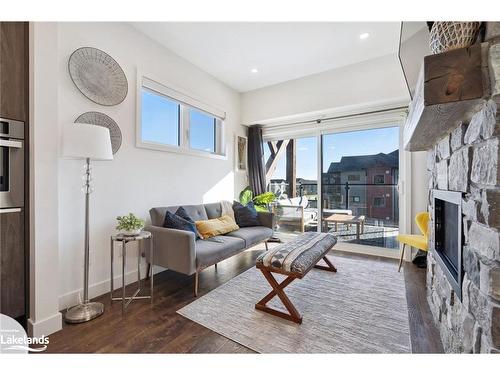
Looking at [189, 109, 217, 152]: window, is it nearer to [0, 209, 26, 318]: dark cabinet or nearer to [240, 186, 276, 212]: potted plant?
[240, 186, 276, 212]: potted plant

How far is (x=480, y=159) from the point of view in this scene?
101 centimetres

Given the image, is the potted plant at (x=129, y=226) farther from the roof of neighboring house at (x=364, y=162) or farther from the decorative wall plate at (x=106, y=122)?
the roof of neighboring house at (x=364, y=162)

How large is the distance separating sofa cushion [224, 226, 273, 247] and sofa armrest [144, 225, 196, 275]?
32.7 inches

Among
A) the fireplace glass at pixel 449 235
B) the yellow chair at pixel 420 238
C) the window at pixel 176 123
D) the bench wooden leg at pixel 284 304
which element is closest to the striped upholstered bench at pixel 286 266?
the bench wooden leg at pixel 284 304

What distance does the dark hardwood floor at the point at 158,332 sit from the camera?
4.80ft

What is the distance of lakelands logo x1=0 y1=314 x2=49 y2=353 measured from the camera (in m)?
1.38

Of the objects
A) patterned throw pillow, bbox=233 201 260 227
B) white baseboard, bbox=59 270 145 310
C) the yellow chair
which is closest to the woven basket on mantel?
the yellow chair

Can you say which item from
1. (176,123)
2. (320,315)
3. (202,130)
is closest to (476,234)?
(320,315)

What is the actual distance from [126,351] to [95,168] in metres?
1.62

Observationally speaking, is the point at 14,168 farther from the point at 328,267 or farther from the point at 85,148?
the point at 328,267

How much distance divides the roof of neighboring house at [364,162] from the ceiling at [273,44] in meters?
1.43

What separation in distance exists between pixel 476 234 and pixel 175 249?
2164 millimetres

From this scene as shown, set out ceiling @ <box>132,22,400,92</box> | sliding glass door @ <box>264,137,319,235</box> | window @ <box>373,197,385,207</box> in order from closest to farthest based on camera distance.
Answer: ceiling @ <box>132,22,400,92</box>
window @ <box>373,197,385,207</box>
sliding glass door @ <box>264,137,319,235</box>
